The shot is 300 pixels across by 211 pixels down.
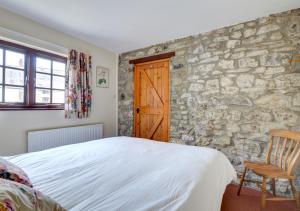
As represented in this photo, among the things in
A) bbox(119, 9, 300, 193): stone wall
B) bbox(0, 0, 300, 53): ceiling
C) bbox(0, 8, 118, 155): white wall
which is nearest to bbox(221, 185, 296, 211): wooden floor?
bbox(119, 9, 300, 193): stone wall

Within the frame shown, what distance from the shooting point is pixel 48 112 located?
288 centimetres

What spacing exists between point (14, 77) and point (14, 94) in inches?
10.3

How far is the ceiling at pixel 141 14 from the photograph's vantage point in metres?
2.18

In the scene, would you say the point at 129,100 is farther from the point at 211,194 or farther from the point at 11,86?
the point at 211,194

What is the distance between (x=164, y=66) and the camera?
3512mm

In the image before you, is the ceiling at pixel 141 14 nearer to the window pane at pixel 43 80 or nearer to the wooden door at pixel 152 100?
the wooden door at pixel 152 100

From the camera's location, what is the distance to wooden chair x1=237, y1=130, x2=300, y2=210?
1.86m

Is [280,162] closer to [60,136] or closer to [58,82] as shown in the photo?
[60,136]

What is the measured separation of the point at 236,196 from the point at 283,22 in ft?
8.45

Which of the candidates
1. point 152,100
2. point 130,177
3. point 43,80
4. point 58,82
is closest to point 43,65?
point 43,80

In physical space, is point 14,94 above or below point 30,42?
below

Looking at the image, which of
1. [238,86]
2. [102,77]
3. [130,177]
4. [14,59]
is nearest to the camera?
[130,177]

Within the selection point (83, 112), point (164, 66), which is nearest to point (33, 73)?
point (83, 112)

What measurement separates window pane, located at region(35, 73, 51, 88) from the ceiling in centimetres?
87
